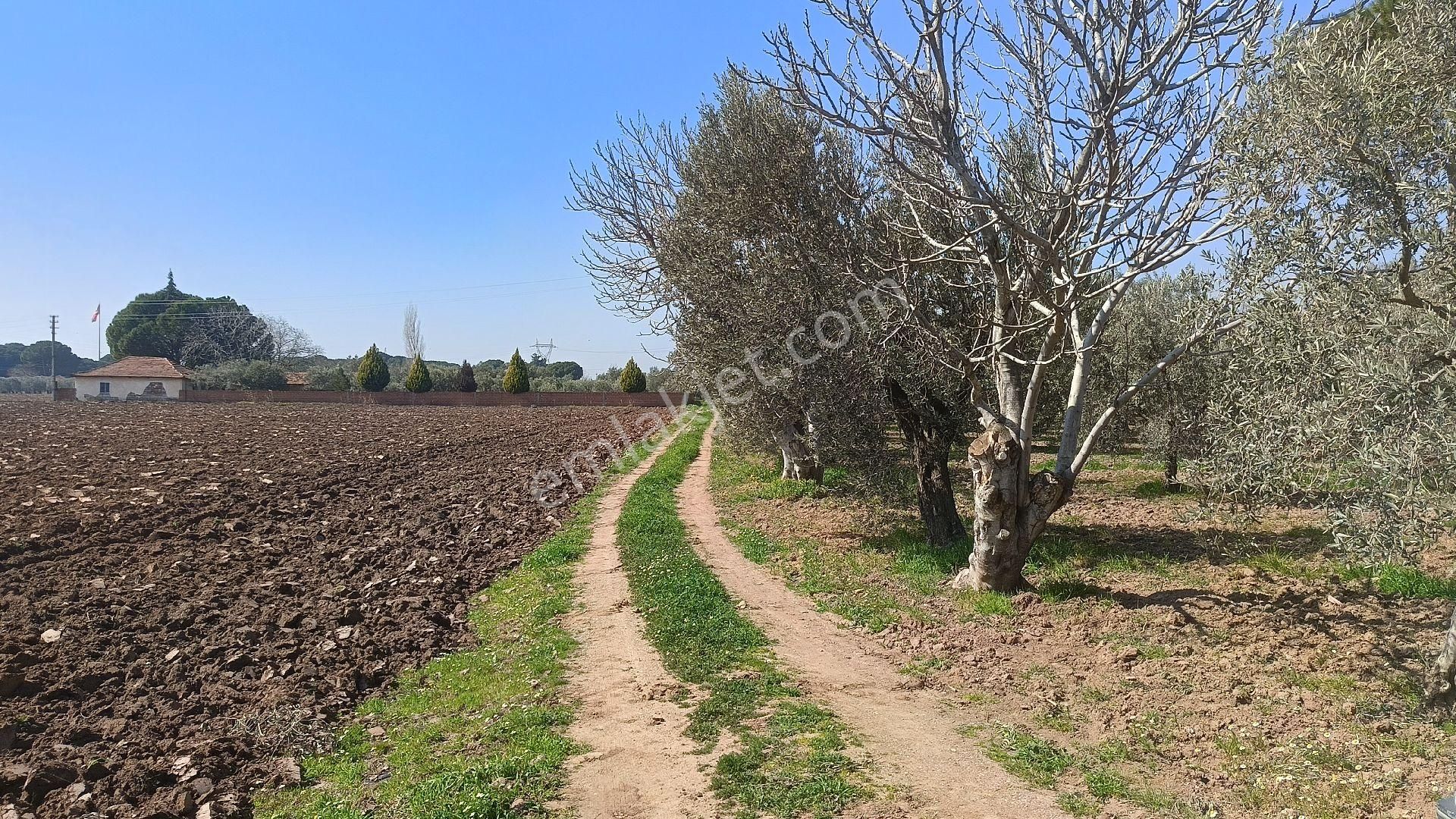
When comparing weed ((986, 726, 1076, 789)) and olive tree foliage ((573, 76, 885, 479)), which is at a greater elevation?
olive tree foliage ((573, 76, 885, 479))

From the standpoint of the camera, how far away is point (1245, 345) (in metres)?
6.84

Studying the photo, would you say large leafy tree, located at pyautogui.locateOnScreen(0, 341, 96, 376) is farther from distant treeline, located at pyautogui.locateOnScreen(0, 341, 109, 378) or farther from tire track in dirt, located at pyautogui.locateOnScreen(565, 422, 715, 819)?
tire track in dirt, located at pyautogui.locateOnScreen(565, 422, 715, 819)

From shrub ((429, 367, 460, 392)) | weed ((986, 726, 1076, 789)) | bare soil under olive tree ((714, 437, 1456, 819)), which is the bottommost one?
weed ((986, 726, 1076, 789))

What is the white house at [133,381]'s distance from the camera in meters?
74.0

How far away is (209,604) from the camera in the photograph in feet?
30.6

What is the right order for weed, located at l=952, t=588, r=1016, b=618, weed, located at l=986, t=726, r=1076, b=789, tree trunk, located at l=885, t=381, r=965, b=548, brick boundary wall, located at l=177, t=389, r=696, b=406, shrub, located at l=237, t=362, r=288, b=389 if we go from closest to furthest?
weed, located at l=986, t=726, r=1076, b=789 → weed, located at l=952, t=588, r=1016, b=618 → tree trunk, located at l=885, t=381, r=965, b=548 → brick boundary wall, located at l=177, t=389, r=696, b=406 → shrub, located at l=237, t=362, r=288, b=389

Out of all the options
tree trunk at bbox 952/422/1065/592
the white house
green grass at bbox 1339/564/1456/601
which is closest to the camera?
green grass at bbox 1339/564/1456/601

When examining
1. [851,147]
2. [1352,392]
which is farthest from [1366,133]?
[851,147]

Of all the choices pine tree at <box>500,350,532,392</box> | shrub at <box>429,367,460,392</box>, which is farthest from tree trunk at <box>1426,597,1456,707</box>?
shrub at <box>429,367,460,392</box>

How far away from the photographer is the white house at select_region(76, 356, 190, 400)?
74000 millimetres

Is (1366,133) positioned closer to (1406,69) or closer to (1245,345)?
(1406,69)

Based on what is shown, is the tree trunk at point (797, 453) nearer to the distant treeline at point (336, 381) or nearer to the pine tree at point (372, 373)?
the distant treeline at point (336, 381)

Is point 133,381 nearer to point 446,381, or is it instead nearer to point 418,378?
point 418,378

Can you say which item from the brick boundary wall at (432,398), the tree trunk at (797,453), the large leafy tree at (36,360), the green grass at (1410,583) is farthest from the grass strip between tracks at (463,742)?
the large leafy tree at (36,360)
